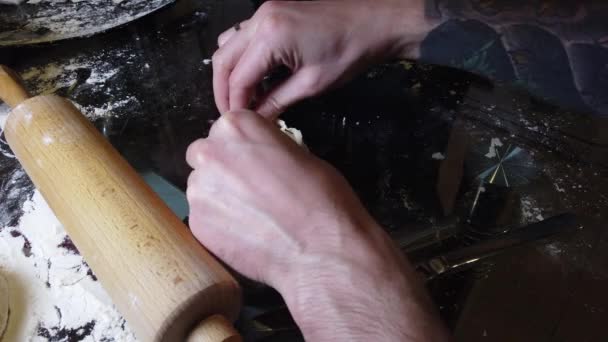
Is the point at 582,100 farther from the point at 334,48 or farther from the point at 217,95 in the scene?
the point at 217,95

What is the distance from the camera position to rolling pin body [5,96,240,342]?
1.95ft

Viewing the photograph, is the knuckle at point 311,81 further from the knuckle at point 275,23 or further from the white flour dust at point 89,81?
the white flour dust at point 89,81

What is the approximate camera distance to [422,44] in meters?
1.11

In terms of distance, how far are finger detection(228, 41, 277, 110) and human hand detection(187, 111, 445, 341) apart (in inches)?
10.7

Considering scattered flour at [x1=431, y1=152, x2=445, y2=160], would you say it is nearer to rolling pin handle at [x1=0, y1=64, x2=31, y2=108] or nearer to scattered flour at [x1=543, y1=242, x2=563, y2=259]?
scattered flour at [x1=543, y1=242, x2=563, y2=259]

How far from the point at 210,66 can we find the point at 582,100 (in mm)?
993

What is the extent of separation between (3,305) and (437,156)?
3.10 ft

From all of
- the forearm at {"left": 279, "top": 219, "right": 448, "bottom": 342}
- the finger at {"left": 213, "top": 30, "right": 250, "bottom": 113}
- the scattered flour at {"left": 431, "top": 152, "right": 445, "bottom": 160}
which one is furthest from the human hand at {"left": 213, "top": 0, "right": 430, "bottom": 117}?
the forearm at {"left": 279, "top": 219, "right": 448, "bottom": 342}

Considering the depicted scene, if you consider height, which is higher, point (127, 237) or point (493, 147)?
point (127, 237)

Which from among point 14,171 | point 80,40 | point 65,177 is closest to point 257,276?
point 65,177

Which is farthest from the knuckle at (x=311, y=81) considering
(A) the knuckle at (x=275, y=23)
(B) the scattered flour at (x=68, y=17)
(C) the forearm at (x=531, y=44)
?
(B) the scattered flour at (x=68, y=17)

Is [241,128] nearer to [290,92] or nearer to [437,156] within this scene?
[290,92]

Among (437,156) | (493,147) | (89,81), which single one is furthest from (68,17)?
(493,147)

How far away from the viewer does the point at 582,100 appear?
1.03 metres
